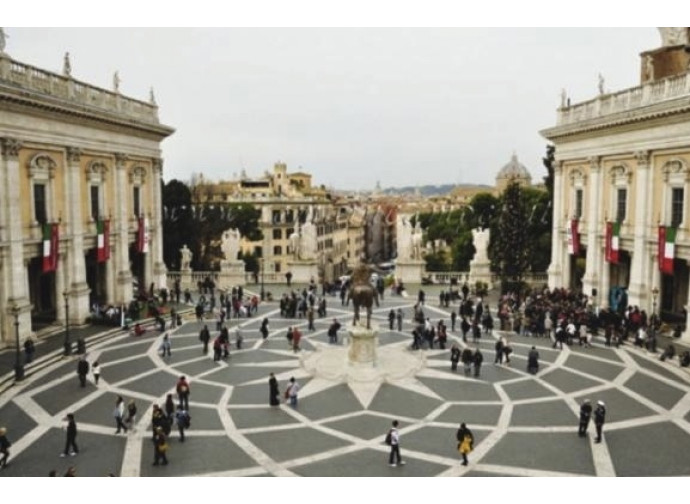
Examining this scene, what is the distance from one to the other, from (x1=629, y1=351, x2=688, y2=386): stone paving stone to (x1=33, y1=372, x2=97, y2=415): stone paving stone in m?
20.0

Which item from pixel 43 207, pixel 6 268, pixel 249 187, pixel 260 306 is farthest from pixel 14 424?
pixel 249 187

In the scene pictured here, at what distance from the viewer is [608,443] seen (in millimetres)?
16172

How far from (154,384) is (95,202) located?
1450 centimetres

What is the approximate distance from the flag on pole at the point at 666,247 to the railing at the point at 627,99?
5807mm

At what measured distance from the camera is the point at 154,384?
21.1 meters

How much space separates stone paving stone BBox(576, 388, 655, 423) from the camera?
18156 mm

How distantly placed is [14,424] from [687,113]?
→ 27.6 metres

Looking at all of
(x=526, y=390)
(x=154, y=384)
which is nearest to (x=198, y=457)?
(x=154, y=384)

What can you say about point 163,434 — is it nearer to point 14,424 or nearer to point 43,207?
point 14,424

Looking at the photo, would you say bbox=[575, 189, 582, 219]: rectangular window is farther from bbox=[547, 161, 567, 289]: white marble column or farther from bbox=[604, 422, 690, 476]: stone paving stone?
bbox=[604, 422, 690, 476]: stone paving stone

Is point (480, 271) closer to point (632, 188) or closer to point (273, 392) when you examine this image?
point (632, 188)

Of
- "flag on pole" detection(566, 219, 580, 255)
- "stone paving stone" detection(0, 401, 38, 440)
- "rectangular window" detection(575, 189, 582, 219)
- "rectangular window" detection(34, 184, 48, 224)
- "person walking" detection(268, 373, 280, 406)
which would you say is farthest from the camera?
"rectangular window" detection(575, 189, 582, 219)

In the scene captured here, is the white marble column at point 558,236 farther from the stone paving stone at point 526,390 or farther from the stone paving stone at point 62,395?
the stone paving stone at point 62,395

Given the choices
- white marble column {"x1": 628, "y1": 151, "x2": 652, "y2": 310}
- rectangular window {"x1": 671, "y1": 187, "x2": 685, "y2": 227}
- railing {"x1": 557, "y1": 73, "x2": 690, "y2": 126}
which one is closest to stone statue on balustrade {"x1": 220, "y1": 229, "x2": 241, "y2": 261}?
railing {"x1": 557, "y1": 73, "x2": 690, "y2": 126}
